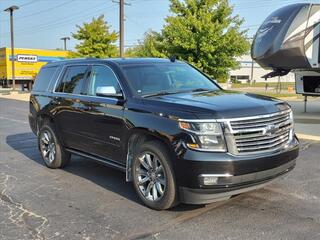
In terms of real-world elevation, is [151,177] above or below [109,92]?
below

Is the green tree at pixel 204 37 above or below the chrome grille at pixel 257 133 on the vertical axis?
above

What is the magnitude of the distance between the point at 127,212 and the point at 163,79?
1967 millimetres

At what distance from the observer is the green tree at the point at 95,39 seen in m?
35.5

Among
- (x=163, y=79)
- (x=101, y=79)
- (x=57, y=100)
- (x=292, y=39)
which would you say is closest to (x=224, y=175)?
(x=163, y=79)

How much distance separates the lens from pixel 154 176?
200 inches

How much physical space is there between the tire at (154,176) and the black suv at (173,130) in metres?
0.01

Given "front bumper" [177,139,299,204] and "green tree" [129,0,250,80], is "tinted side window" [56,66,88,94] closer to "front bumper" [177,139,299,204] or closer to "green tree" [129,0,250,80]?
"front bumper" [177,139,299,204]

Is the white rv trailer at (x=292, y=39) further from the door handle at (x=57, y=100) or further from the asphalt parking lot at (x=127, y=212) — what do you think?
the door handle at (x=57, y=100)

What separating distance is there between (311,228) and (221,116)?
57.6 inches

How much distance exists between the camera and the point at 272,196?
546 cm

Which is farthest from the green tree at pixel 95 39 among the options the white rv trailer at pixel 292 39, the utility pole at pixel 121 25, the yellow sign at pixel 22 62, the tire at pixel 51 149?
the tire at pixel 51 149

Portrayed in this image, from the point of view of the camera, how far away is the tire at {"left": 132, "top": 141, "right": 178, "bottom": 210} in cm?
482

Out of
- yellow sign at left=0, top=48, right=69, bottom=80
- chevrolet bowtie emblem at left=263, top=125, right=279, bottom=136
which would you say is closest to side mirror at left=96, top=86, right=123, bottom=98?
chevrolet bowtie emblem at left=263, top=125, right=279, bottom=136

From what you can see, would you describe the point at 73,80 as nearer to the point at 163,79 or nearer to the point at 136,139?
the point at 163,79
